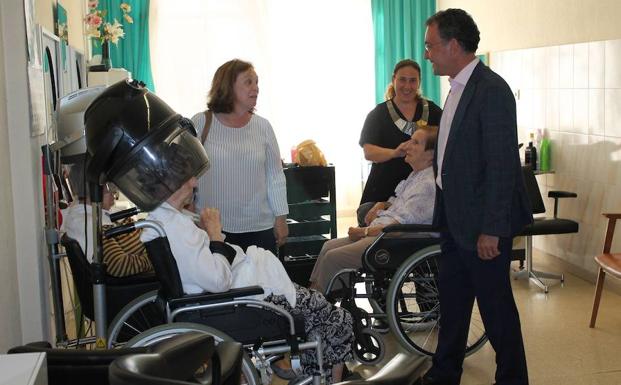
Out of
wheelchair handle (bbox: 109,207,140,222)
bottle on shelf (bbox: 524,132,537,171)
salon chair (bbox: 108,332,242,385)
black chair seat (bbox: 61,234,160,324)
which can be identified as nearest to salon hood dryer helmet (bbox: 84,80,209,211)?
wheelchair handle (bbox: 109,207,140,222)

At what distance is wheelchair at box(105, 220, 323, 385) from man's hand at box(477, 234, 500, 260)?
2.18 ft

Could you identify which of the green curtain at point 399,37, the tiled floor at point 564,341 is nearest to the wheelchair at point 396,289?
the tiled floor at point 564,341

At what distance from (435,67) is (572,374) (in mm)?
1488

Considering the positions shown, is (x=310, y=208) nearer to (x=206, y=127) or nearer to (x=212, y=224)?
(x=206, y=127)

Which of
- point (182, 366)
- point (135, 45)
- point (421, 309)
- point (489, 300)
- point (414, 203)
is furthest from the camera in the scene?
point (135, 45)

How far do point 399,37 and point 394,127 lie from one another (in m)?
3.78

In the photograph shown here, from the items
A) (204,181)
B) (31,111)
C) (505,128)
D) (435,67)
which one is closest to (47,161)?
(31,111)

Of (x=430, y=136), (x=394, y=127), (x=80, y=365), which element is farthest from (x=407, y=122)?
(x=80, y=365)

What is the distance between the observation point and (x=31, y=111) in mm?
3043

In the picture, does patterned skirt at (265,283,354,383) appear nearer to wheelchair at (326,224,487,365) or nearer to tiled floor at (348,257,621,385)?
wheelchair at (326,224,487,365)

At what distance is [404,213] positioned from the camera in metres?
3.95

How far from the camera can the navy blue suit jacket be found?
292 cm

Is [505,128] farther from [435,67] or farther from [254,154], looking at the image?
[254,154]

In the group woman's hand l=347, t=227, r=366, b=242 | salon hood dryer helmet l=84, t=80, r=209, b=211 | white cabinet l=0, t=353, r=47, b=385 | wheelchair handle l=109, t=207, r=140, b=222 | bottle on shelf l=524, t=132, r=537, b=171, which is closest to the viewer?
white cabinet l=0, t=353, r=47, b=385
